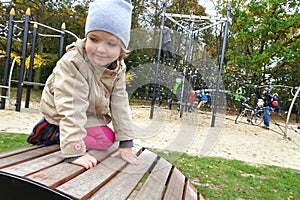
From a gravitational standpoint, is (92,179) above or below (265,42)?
below

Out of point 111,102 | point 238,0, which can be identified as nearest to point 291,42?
point 238,0

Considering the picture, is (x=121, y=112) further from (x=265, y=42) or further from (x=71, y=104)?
(x=265, y=42)

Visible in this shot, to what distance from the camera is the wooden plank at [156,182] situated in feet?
3.37

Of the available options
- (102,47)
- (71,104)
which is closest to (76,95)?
(71,104)

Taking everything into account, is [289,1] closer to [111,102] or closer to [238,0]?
[238,0]

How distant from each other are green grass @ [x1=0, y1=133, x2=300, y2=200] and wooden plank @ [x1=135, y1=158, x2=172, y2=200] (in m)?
0.57

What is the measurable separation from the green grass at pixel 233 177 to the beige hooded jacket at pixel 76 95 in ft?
3.31

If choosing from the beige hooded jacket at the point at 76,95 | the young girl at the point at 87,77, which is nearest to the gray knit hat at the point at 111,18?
the young girl at the point at 87,77

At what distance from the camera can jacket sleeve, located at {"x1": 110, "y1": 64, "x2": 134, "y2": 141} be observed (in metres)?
1.30

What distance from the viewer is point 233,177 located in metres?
2.87

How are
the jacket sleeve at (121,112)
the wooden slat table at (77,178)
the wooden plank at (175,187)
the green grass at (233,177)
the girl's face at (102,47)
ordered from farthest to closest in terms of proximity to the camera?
the green grass at (233,177) → the jacket sleeve at (121,112) → the wooden plank at (175,187) → the girl's face at (102,47) → the wooden slat table at (77,178)

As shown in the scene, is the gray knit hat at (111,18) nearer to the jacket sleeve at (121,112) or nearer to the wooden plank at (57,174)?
the jacket sleeve at (121,112)

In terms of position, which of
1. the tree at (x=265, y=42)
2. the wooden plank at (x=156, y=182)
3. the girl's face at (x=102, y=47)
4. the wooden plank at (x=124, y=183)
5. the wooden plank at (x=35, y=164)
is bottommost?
the wooden plank at (x=156, y=182)

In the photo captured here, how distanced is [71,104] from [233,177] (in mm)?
2174
